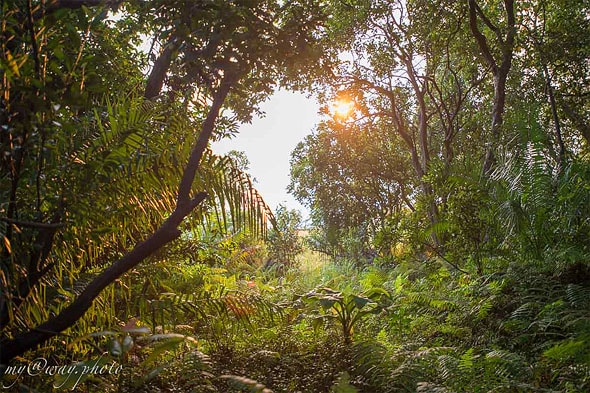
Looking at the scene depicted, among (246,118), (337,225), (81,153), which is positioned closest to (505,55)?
(246,118)

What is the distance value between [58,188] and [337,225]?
1243 centimetres

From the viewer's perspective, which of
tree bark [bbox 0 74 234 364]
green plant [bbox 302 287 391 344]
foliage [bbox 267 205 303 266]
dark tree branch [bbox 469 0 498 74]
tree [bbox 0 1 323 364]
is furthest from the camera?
foliage [bbox 267 205 303 266]

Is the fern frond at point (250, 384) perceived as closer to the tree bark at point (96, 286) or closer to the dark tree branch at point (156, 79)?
the tree bark at point (96, 286)

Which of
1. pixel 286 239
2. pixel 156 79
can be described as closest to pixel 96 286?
pixel 156 79

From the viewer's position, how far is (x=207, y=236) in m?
4.23

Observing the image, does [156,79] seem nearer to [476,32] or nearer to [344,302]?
[344,302]

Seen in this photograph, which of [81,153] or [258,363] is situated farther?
[258,363]

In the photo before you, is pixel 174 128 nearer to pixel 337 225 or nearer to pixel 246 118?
Answer: pixel 246 118

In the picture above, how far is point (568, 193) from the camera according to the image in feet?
13.6

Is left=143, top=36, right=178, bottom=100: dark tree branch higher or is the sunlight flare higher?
the sunlight flare

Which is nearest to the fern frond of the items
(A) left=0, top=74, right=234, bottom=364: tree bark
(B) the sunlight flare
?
(A) left=0, top=74, right=234, bottom=364: tree bark

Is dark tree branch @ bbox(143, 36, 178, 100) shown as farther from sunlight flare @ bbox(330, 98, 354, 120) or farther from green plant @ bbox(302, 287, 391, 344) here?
sunlight flare @ bbox(330, 98, 354, 120)

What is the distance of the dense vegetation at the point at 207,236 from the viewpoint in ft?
6.07

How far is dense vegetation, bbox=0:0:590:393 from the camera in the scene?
1849mm
